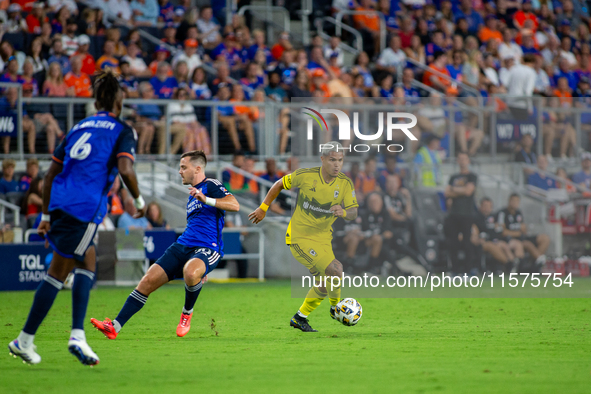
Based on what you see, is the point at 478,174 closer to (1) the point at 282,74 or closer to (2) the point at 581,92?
(1) the point at 282,74

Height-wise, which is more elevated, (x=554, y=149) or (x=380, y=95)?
(x=380, y=95)

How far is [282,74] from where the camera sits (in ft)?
64.0

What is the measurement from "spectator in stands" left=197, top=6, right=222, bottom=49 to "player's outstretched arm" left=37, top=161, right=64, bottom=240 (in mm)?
13668

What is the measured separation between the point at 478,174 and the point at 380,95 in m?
4.39

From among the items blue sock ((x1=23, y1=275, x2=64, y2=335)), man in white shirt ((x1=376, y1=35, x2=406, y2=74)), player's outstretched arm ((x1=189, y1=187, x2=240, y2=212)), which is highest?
man in white shirt ((x1=376, y1=35, x2=406, y2=74))

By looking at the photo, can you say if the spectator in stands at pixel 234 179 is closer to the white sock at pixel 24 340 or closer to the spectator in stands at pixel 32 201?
the spectator in stands at pixel 32 201

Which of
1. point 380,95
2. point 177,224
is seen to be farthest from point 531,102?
point 177,224

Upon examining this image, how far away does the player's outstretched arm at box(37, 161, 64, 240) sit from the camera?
21.4ft

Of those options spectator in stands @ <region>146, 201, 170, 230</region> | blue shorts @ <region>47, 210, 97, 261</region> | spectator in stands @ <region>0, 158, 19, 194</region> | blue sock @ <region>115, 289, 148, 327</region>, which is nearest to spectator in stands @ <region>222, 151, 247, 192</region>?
spectator in stands @ <region>146, 201, 170, 230</region>

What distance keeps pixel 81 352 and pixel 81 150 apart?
164 centimetres

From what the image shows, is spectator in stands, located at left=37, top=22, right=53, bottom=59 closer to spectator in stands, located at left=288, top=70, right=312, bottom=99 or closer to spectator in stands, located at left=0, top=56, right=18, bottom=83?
spectator in stands, located at left=0, top=56, right=18, bottom=83

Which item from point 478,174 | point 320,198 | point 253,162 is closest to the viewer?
point 320,198

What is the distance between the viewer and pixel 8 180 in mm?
15672

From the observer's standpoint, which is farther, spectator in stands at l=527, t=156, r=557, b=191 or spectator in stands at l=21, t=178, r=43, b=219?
spectator in stands at l=527, t=156, r=557, b=191
